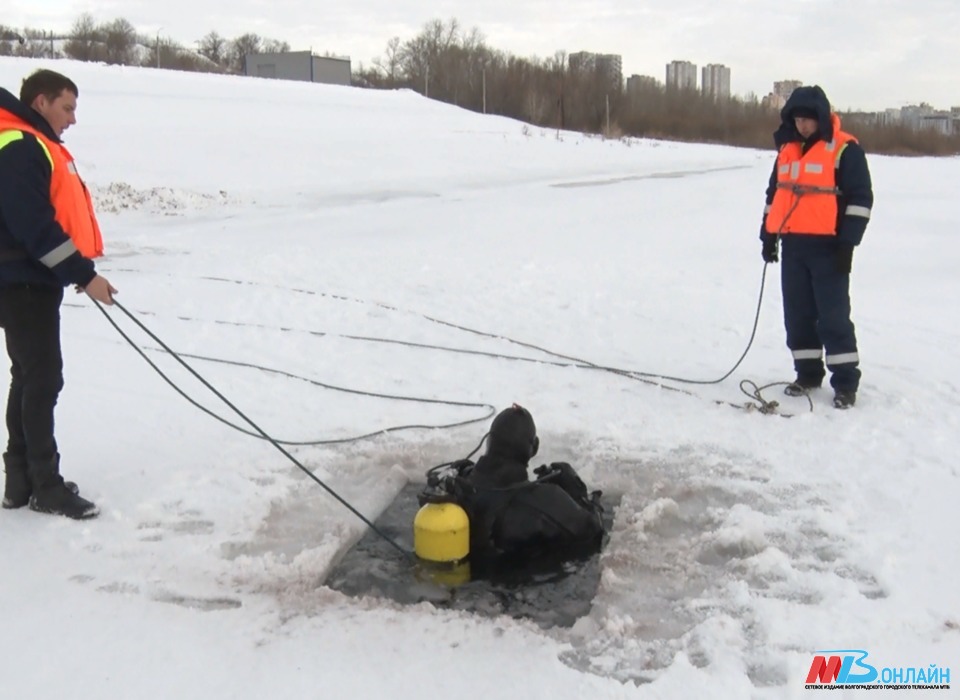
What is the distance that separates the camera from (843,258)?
5027mm

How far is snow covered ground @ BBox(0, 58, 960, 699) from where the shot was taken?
2789mm

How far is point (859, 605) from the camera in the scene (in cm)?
304

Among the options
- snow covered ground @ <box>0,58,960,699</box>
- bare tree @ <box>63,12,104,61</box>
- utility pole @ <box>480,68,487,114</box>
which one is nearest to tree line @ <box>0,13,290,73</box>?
bare tree @ <box>63,12,104,61</box>

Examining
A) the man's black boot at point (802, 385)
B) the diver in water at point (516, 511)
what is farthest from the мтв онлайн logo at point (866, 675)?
the man's black boot at point (802, 385)

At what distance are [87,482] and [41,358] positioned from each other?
2.44ft

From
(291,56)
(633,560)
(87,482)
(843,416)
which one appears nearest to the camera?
(633,560)

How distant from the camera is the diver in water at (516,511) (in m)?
3.45

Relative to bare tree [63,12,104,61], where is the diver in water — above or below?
below

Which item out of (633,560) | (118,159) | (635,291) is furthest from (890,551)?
(118,159)

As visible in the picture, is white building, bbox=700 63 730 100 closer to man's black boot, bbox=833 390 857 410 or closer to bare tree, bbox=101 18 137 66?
bare tree, bbox=101 18 137 66

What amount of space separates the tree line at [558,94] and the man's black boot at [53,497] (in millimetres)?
48479

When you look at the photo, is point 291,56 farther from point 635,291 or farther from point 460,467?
point 460,467

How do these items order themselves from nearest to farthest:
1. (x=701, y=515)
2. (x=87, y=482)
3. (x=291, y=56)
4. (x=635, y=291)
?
(x=701, y=515)
(x=87, y=482)
(x=635, y=291)
(x=291, y=56)

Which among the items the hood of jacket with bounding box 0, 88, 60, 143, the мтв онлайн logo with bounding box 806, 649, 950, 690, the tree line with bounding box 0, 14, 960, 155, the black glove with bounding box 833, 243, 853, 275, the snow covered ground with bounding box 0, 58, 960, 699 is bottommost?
the мтв онлайн logo with bounding box 806, 649, 950, 690
